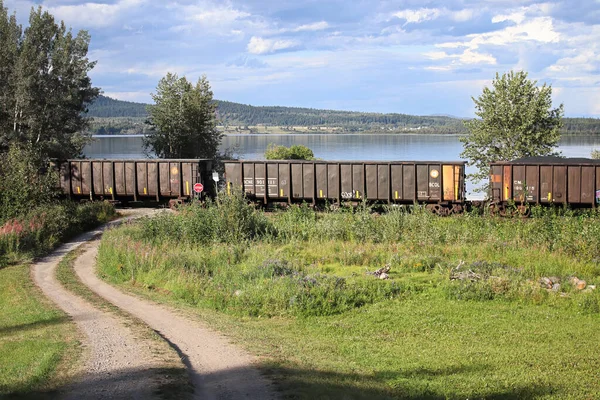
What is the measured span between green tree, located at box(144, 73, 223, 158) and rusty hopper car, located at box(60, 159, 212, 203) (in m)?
12.1

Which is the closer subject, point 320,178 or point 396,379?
point 396,379

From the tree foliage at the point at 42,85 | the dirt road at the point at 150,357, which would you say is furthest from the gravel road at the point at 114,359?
the tree foliage at the point at 42,85

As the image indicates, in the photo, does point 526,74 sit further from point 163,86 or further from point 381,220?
point 163,86

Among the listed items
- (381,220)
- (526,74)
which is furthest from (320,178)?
(526,74)

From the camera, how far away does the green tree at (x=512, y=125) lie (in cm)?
3925

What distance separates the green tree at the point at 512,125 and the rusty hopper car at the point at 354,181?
10.6 meters

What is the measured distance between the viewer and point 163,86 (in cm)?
4728

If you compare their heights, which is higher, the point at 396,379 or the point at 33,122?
the point at 33,122

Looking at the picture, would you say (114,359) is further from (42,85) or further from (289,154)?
(289,154)

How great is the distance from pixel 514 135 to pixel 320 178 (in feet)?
52.9

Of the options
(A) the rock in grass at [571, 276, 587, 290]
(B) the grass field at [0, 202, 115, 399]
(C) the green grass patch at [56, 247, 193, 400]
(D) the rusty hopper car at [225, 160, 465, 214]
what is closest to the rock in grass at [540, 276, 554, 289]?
(A) the rock in grass at [571, 276, 587, 290]

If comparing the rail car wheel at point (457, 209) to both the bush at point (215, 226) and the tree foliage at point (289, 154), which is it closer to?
the bush at point (215, 226)

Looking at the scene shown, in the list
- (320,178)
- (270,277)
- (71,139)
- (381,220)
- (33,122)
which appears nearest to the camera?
(270,277)

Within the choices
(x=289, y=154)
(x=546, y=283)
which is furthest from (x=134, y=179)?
(x=546, y=283)
